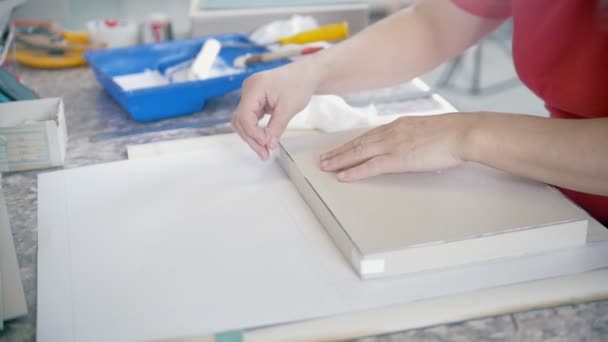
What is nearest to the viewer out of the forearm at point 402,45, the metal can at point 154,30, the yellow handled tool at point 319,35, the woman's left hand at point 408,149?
the woman's left hand at point 408,149

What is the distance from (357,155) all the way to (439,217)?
139 mm

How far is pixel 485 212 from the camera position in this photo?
2.07 ft

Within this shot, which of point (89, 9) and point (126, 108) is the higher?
point (126, 108)

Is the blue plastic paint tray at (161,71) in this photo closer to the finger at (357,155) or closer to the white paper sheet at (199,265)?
the white paper sheet at (199,265)

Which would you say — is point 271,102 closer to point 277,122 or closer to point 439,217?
point 277,122

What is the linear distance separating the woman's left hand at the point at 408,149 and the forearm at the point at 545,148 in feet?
0.05

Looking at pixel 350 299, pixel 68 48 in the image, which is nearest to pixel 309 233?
pixel 350 299

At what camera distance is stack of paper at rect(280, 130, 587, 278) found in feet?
1.92

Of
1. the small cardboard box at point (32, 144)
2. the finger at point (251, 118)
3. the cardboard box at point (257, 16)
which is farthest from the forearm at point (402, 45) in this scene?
the cardboard box at point (257, 16)

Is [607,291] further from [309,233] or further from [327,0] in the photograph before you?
[327,0]

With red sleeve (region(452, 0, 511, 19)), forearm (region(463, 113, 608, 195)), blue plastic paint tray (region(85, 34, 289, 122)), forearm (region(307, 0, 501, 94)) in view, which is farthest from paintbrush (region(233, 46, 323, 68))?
forearm (region(463, 113, 608, 195))

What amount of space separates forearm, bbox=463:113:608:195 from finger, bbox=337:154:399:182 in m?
0.08

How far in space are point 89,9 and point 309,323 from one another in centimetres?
224

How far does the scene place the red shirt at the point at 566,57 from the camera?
2.44ft
